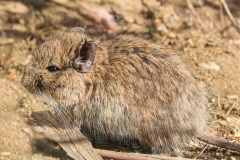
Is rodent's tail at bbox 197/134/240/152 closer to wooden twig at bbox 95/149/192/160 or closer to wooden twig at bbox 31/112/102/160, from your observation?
wooden twig at bbox 95/149/192/160

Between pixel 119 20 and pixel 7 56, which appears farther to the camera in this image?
pixel 119 20

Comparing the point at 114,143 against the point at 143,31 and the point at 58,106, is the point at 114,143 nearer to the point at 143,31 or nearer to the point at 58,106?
the point at 58,106

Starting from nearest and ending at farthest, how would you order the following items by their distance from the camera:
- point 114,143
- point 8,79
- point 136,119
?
point 136,119, point 114,143, point 8,79

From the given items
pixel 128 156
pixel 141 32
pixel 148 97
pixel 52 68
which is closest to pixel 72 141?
pixel 128 156

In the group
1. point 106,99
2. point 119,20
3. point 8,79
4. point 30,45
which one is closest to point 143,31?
point 119,20

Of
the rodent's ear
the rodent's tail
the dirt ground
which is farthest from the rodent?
the dirt ground

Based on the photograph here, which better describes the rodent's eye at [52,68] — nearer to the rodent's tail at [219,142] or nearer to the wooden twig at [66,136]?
the wooden twig at [66,136]

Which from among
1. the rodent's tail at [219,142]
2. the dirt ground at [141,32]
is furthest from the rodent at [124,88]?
the dirt ground at [141,32]
